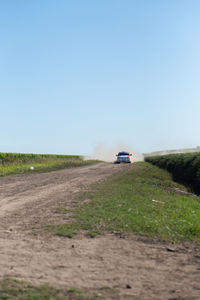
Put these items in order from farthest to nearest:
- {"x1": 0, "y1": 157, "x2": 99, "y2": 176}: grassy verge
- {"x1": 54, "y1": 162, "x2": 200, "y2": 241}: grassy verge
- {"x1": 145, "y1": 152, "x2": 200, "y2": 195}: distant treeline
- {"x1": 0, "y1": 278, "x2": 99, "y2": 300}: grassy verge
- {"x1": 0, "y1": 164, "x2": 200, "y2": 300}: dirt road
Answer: {"x1": 0, "y1": 157, "x2": 99, "y2": 176}: grassy verge, {"x1": 145, "y1": 152, "x2": 200, "y2": 195}: distant treeline, {"x1": 54, "y1": 162, "x2": 200, "y2": 241}: grassy verge, {"x1": 0, "y1": 164, "x2": 200, "y2": 300}: dirt road, {"x1": 0, "y1": 278, "x2": 99, "y2": 300}: grassy verge

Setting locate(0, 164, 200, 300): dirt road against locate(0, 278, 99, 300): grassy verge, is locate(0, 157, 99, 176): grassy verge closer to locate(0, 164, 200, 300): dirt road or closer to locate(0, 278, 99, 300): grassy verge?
locate(0, 164, 200, 300): dirt road

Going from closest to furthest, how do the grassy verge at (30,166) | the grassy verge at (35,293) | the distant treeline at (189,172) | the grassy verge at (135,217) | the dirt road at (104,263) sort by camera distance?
the grassy verge at (35,293)
the dirt road at (104,263)
the grassy verge at (135,217)
the distant treeline at (189,172)
the grassy verge at (30,166)

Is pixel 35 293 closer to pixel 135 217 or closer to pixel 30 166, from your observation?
pixel 135 217

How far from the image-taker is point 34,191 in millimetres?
16484

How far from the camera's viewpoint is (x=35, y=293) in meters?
4.69

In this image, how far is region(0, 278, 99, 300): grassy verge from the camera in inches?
180

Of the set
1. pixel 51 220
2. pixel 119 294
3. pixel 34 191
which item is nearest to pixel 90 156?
pixel 34 191

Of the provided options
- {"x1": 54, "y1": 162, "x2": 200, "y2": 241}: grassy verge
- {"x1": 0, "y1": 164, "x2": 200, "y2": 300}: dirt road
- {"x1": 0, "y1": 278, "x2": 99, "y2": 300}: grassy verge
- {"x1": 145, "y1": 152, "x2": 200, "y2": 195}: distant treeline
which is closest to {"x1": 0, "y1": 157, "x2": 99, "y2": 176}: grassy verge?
{"x1": 145, "y1": 152, "x2": 200, "y2": 195}: distant treeline

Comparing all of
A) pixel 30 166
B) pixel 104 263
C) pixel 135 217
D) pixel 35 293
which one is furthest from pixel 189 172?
pixel 35 293

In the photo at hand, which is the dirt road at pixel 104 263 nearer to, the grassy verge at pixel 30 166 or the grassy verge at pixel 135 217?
the grassy verge at pixel 135 217

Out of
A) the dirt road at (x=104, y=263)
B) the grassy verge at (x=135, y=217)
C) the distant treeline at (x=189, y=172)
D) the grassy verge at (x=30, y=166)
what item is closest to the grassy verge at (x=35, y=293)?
the dirt road at (x=104, y=263)

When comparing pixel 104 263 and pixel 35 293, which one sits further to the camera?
pixel 104 263

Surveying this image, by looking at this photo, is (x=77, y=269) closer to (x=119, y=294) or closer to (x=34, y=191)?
(x=119, y=294)

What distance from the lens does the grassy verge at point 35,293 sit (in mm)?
4562
